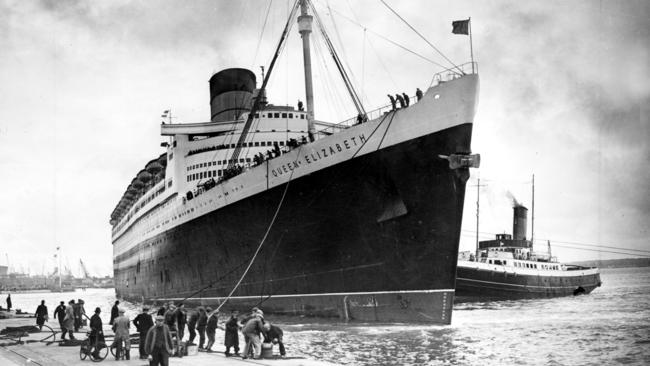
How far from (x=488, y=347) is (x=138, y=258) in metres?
27.5

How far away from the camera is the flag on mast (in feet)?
50.4

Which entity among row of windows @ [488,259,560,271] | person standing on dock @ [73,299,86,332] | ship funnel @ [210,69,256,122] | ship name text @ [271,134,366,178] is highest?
ship funnel @ [210,69,256,122]

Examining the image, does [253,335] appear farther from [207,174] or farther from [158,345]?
[207,174]

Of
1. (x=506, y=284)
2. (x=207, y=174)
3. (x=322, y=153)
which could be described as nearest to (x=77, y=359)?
(x=322, y=153)

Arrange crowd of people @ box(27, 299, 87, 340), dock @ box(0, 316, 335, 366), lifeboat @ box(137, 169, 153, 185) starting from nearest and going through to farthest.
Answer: dock @ box(0, 316, 335, 366), crowd of people @ box(27, 299, 87, 340), lifeboat @ box(137, 169, 153, 185)

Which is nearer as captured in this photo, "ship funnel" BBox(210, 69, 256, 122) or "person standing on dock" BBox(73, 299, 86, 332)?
"person standing on dock" BBox(73, 299, 86, 332)

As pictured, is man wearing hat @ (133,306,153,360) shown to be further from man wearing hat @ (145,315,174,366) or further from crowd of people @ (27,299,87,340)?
crowd of people @ (27,299,87,340)

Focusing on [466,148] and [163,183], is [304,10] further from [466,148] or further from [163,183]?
[163,183]

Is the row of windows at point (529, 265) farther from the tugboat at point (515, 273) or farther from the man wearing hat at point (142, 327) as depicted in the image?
the man wearing hat at point (142, 327)

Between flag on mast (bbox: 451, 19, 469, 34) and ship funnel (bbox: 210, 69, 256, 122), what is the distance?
1580cm

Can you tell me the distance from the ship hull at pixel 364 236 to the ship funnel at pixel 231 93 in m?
10.8

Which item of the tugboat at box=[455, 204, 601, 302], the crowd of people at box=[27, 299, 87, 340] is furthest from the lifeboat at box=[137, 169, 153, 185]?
the tugboat at box=[455, 204, 601, 302]

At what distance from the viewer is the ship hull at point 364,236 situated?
51.4 feet

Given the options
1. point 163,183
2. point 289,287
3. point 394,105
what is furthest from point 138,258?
point 394,105
